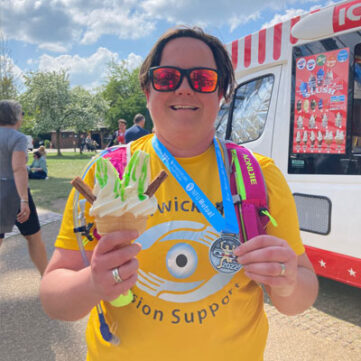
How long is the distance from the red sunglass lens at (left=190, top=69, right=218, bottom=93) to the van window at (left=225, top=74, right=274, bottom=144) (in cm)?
283

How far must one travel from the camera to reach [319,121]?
11.4 feet

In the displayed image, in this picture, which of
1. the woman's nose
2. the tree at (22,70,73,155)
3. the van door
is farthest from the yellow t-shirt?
the tree at (22,70,73,155)

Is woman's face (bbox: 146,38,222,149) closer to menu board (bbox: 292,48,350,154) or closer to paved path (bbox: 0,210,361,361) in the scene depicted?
paved path (bbox: 0,210,361,361)

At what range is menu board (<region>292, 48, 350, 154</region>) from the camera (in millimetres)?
3260

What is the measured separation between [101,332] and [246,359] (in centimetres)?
53

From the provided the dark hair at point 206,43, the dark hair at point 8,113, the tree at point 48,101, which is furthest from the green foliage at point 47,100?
the dark hair at point 206,43

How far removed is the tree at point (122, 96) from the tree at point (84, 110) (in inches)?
225

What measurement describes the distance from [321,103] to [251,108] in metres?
1.06

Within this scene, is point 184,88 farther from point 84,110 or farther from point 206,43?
point 84,110

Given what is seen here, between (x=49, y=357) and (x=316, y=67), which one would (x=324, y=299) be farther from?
(x=49, y=357)

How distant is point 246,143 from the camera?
4.32m

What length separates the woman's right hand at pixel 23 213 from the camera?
143 inches

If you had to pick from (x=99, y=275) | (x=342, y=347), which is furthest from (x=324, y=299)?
(x=99, y=275)

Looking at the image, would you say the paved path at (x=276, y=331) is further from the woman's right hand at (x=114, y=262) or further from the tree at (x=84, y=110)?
the tree at (x=84, y=110)
